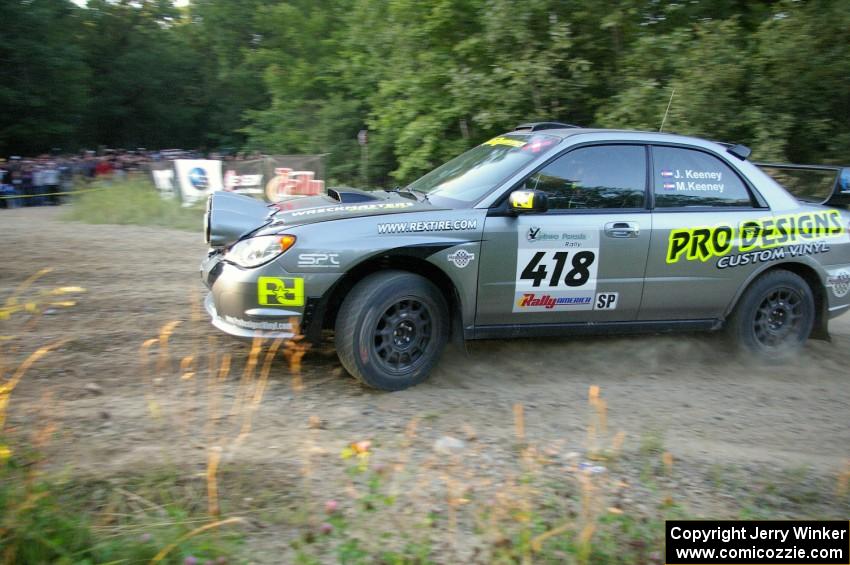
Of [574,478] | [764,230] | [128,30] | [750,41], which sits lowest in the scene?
[574,478]

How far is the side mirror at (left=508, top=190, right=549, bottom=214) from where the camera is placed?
4762 millimetres

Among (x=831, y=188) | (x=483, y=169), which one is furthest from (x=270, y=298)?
(x=831, y=188)

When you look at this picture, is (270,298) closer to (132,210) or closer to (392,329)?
(392,329)

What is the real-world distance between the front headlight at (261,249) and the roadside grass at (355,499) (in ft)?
3.04

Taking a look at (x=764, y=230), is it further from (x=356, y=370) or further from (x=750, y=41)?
(x=750, y=41)

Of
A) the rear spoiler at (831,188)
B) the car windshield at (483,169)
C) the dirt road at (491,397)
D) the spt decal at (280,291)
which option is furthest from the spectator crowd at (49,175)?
the rear spoiler at (831,188)

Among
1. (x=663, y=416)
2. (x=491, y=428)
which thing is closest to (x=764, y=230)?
(x=663, y=416)

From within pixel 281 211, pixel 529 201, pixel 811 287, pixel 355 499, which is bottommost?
pixel 355 499

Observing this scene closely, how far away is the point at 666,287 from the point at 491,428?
1.91m

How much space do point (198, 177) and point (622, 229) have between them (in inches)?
497

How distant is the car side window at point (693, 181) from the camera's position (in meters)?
5.44

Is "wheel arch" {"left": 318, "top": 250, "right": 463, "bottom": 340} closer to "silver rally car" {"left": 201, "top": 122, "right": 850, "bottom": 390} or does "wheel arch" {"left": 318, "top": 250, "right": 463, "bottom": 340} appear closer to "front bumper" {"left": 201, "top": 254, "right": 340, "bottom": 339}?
"silver rally car" {"left": 201, "top": 122, "right": 850, "bottom": 390}

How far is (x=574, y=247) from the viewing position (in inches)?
200

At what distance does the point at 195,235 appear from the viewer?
1183cm
